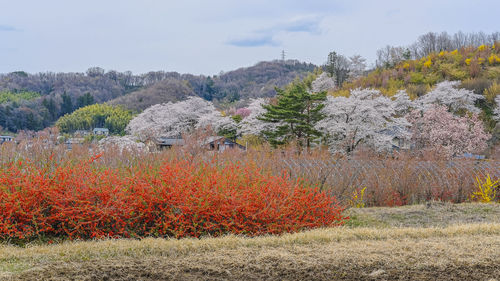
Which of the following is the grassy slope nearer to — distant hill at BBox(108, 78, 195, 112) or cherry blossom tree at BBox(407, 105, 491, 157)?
cherry blossom tree at BBox(407, 105, 491, 157)

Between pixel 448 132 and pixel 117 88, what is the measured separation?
7101 cm

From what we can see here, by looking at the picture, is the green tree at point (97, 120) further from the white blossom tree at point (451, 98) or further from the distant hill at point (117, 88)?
the white blossom tree at point (451, 98)

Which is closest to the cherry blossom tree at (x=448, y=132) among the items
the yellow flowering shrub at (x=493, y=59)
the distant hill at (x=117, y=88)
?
the yellow flowering shrub at (x=493, y=59)

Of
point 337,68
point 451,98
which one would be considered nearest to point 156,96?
point 337,68

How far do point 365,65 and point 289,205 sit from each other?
54533 millimetres

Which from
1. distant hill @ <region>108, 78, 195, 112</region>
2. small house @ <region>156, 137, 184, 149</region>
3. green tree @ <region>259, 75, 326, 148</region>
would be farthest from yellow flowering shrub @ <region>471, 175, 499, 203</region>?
distant hill @ <region>108, 78, 195, 112</region>

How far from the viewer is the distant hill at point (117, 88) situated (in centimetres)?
6109

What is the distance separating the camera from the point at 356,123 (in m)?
25.2

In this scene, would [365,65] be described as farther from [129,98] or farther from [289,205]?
[289,205]

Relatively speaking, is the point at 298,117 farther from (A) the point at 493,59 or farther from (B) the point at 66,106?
(B) the point at 66,106

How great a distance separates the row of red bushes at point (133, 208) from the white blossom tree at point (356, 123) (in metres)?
18.8

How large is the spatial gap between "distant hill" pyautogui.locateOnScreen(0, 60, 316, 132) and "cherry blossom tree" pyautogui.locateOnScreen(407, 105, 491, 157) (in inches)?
1658

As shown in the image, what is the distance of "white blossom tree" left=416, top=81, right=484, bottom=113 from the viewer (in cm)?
2994

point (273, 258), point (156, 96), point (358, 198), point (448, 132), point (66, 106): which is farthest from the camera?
point (66, 106)
